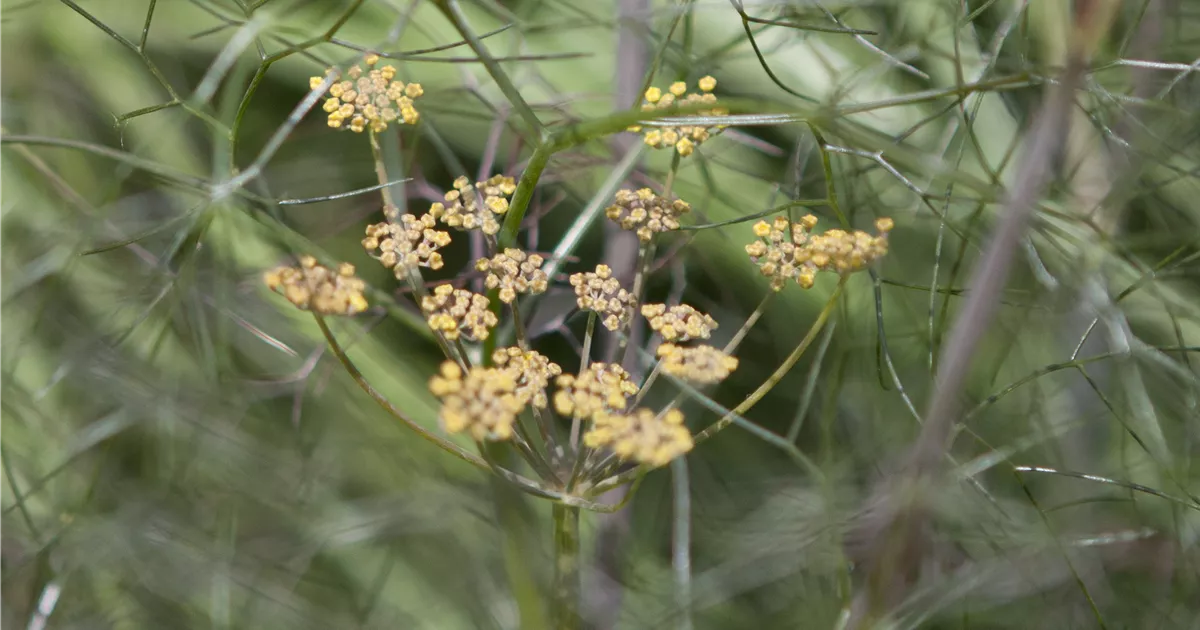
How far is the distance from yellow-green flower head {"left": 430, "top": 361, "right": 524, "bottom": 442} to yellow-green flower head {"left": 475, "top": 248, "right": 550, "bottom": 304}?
0.05 m

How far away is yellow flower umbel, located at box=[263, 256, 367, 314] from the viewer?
A: 0.99 feet

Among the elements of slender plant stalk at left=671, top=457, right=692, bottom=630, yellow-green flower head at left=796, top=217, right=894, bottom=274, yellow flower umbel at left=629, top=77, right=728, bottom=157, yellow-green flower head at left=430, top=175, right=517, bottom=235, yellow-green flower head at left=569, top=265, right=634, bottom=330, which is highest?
yellow flower umbel at left=629, top=77, right=728, bottom=157

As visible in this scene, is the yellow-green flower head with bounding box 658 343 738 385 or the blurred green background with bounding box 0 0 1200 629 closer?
the yellow-green flower head with bounding box 658 343 738 385

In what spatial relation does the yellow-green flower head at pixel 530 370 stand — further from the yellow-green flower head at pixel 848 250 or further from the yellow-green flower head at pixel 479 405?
the yellow-green flower head at pixel 848 250

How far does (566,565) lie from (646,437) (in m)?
0.12

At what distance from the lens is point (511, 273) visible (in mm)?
341

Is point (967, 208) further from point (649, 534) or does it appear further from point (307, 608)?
point (307, 608)

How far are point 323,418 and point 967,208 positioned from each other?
52 cm

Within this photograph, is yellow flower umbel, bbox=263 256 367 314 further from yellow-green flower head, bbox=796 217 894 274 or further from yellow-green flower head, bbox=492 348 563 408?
yellow-green flower head, bbox=796 217 894 274

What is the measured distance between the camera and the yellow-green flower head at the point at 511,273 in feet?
1.10

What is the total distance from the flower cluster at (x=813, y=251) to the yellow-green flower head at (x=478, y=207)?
11 centimetres

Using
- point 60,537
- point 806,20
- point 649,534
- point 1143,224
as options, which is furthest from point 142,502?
point 1143,224

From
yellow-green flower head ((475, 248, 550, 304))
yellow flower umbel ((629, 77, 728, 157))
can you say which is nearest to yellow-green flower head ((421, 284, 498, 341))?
A: yellow-green flower head ((475, 248, 550, 304))

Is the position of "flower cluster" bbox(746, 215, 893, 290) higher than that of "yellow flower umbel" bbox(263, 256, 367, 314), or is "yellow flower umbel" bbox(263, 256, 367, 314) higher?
"flower cluster" bbox(746, 215, 893, 290)
